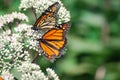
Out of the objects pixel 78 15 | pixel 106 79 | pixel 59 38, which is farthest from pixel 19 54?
pixel 78 15

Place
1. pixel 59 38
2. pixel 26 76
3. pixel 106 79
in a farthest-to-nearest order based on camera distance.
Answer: pixel 106 79, pixel 59 38, pixel 26 76

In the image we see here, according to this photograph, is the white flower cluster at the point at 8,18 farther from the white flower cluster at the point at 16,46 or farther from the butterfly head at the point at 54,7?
the butterfly head at the point at 54,7

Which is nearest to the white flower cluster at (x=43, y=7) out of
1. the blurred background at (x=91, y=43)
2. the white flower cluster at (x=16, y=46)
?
the white flower cluster at (x=16, y=46)

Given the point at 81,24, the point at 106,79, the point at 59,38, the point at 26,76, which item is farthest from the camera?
the point at 81,24

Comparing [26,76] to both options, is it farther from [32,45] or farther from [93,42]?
[93,42]

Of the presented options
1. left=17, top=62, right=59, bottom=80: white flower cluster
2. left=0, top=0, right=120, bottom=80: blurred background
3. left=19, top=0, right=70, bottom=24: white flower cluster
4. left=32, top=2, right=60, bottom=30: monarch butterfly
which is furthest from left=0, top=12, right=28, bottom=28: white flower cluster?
left=0, top=0, right=120, bottom=80: blurred background

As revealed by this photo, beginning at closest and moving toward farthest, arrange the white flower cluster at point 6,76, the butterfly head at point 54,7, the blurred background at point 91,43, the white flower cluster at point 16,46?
the white flower cluster at point 6,76
the white flower cluster at point 16,46
the butterfly head at point 54,7
the blurred background at point 91,43
